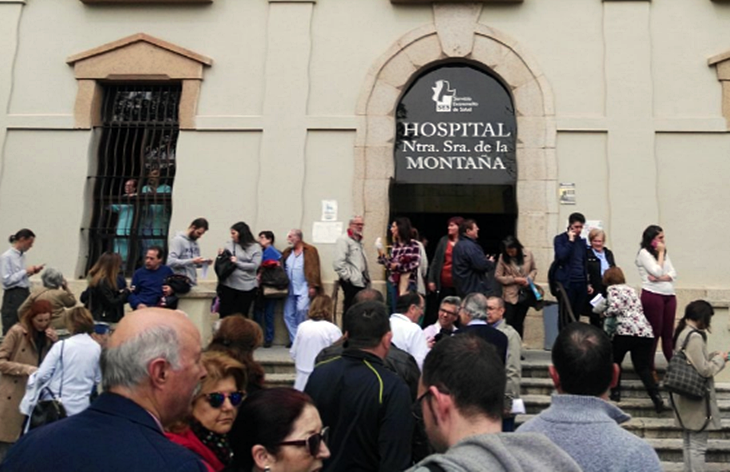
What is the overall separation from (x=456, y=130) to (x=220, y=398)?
8.86m

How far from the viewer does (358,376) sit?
11.4 ft

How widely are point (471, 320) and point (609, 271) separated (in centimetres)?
276

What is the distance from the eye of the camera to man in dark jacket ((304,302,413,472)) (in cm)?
Answer: 336

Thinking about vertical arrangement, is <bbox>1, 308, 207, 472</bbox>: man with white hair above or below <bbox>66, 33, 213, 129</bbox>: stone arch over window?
below

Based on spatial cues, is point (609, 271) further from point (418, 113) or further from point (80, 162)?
point (80, 162)

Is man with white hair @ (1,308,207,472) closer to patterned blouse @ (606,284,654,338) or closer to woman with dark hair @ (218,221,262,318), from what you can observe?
patterned blouse @ (606,284,654,338)

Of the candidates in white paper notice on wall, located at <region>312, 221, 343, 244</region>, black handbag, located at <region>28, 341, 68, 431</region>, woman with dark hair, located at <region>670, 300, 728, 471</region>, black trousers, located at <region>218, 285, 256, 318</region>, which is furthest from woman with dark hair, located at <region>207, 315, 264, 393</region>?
white paper notice on wall, located at <region>312, 221, 343, 244</region>

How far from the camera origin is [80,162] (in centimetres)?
1097

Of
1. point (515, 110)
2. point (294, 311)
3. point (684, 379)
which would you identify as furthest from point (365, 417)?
point (515, 110)

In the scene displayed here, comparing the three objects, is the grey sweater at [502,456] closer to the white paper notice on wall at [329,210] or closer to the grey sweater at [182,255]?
the grey sweater at [182,255]

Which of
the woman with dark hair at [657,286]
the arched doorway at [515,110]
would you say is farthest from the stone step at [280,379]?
the woman with dark hair at [657,286]

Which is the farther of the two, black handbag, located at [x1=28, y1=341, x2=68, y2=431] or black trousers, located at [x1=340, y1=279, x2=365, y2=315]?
black trousers, located at [x1=340, y1=279, x2=365, y2=315]

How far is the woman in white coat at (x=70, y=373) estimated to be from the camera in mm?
5490

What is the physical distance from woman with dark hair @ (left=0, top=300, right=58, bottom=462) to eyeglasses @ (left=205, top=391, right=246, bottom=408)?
13.5ft
